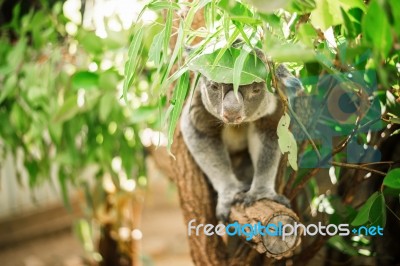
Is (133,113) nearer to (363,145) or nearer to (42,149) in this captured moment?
(42,149)

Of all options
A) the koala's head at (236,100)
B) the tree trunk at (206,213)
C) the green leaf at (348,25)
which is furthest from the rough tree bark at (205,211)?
the green leaf at (348,25)

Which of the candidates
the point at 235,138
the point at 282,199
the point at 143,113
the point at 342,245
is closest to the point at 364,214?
the point at 342,245

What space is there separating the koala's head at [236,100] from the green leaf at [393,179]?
16.4 inches

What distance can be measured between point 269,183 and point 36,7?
216 centimetres

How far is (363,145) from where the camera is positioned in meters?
1.55

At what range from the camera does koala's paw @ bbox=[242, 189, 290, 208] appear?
6.05ft

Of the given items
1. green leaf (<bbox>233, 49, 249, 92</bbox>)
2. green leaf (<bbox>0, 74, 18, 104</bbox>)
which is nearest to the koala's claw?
green leaf (<bbox>233, 49, 249, 92</bbox>)


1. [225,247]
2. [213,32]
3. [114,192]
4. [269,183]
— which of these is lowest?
[114,192]

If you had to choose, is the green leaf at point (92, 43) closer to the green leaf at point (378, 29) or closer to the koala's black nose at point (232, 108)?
the koala's black nose at point (232, 108)

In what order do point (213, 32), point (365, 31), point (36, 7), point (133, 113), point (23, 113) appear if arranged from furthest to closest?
1. point (36, 7)
2. point (23, 113)
3. point (133, 113)
4. point (213, 32)
5. point (365, 31)

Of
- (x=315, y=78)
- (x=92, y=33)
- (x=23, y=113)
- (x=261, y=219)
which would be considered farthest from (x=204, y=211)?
(x=23, y=113)

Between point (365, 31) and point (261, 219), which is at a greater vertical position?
point (365, 31)

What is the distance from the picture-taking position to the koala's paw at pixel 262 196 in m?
1.84

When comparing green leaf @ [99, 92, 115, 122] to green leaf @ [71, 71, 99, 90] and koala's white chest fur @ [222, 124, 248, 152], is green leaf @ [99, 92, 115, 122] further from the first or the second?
koala's white chest fur @ [222, 124, 248, 152]
